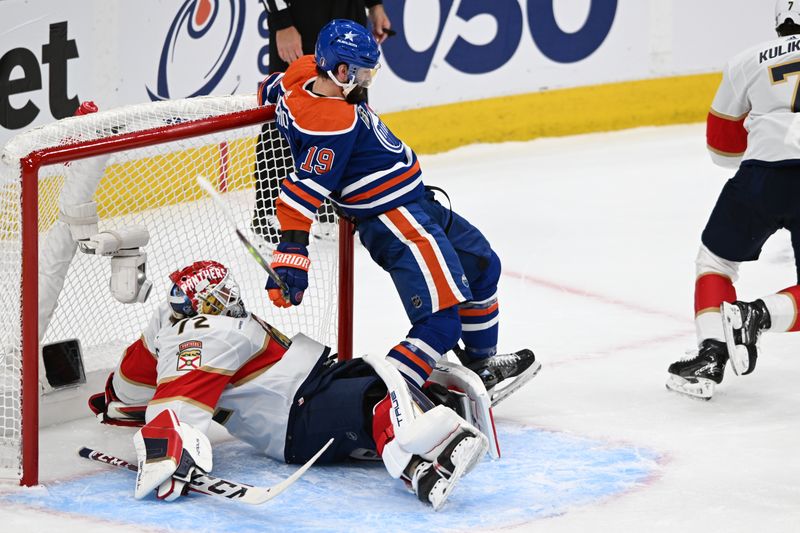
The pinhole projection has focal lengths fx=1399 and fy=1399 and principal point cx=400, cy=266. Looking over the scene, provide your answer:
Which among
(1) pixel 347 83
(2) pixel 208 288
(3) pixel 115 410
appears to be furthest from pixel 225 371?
(1) pixel 347 83

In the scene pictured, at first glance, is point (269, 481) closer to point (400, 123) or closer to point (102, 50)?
point (102, 50)

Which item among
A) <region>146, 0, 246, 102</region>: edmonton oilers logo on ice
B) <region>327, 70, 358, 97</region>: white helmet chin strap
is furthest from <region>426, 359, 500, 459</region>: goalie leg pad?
<region>146, 0, 246, 102</region>: edmonton oilers logo on ice

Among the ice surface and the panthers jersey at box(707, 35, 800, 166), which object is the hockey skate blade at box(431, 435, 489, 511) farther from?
the panthers jersey at box(707, 35, 800, 166)

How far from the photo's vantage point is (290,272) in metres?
2.90

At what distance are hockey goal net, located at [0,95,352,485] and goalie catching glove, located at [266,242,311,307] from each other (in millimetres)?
350

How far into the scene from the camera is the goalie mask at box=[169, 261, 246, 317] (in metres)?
2.88

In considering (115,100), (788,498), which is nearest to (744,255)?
(788,498)

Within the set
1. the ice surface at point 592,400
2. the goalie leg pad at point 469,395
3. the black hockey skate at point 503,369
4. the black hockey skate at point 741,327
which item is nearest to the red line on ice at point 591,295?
the ice surface at point 592,400

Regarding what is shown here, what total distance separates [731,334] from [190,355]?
1292 millimetres

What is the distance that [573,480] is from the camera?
2824 mm

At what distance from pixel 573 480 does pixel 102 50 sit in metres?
2.86

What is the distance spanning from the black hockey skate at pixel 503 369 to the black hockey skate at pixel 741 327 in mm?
454

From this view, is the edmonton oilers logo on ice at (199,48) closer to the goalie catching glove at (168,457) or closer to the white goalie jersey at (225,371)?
the white goalie jersey at (225,371)

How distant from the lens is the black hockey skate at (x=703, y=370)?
3389mm
